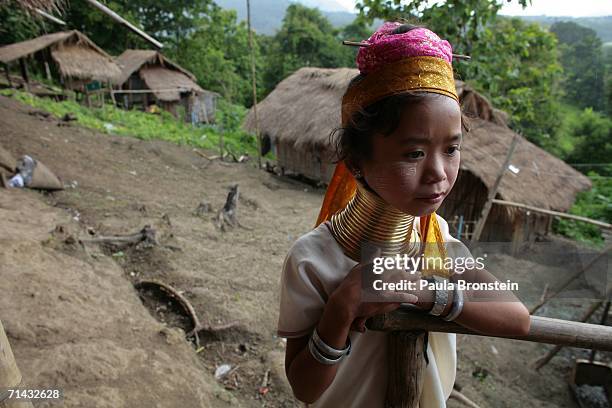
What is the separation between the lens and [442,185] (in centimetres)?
89

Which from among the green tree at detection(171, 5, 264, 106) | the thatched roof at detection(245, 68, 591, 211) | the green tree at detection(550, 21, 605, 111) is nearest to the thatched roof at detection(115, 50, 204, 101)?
the green tree at detection(171, 5, 264, 106)

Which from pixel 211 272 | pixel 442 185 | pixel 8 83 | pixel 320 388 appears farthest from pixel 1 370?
pixel 8 83

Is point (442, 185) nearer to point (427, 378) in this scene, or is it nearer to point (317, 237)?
point (317, 237)

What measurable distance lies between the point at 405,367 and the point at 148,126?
56.4 feet

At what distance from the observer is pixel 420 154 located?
0.88 m

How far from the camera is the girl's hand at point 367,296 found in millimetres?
856

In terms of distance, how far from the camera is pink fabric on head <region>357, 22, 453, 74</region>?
0.91 m

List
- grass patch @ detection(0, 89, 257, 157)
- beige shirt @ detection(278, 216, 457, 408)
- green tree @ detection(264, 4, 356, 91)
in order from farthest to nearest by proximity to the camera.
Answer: green tree @ detection(264, 4, 356, 91)
grass patch @ detection(0, 89, 257, 157)
beige shirt @ detection(278, 216, 457, 408)

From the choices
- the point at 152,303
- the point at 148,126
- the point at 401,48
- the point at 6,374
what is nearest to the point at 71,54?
the point at 148,126

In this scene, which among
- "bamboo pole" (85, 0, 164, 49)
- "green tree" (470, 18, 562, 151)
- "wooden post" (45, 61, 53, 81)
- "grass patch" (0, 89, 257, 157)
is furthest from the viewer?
"wooden post" (45, 61, 53, 81)

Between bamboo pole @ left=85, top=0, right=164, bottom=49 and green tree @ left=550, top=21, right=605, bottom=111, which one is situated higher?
bamboo pole @ left=85, top=0, right=164, bottom=49

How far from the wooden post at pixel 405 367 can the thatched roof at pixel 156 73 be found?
21138 mm

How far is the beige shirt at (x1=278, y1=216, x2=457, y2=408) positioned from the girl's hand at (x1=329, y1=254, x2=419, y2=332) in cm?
13

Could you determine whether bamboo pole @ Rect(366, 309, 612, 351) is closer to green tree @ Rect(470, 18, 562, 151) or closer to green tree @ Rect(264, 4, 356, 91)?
green tree @ Rect(470, 18, 562, 151)
